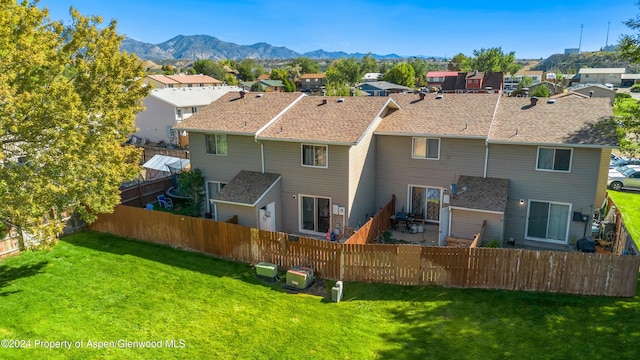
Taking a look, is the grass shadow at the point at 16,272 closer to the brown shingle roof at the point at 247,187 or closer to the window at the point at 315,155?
the brown shingle roof at the point at 247,187

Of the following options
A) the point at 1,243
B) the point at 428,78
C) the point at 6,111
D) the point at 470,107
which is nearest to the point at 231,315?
the point at 6,111

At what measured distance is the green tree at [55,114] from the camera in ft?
40.3

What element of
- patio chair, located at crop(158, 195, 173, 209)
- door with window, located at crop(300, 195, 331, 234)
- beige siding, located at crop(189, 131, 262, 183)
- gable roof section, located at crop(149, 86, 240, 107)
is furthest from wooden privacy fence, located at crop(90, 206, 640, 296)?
gable roof section, located at crop(149, 86, 240, 107)

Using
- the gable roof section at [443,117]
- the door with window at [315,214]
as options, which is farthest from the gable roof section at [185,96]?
the gable roof section at [443,117]

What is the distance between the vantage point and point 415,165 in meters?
20.5

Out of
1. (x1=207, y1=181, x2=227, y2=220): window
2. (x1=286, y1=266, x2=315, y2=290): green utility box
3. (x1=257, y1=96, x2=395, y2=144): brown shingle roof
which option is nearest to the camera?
(x1=286, y1=266, x2=315, y2=290): green utility box

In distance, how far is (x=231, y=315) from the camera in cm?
1272

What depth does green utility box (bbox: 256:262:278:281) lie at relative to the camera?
1512 centimetres

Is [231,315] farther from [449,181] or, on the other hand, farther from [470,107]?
[470,107]

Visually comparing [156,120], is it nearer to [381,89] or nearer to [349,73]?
[381,89]

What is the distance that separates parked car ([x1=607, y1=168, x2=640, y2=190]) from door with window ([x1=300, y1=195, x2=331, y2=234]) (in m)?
21.3

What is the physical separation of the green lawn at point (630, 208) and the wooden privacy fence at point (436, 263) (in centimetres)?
727

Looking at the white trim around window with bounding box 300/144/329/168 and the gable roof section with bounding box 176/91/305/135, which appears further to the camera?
the gable roof section with bounding box 176/91/305/135

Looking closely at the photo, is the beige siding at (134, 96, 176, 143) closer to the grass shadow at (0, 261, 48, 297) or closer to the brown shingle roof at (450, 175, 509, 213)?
the grass shadow at (0, 261, 48, 297)
